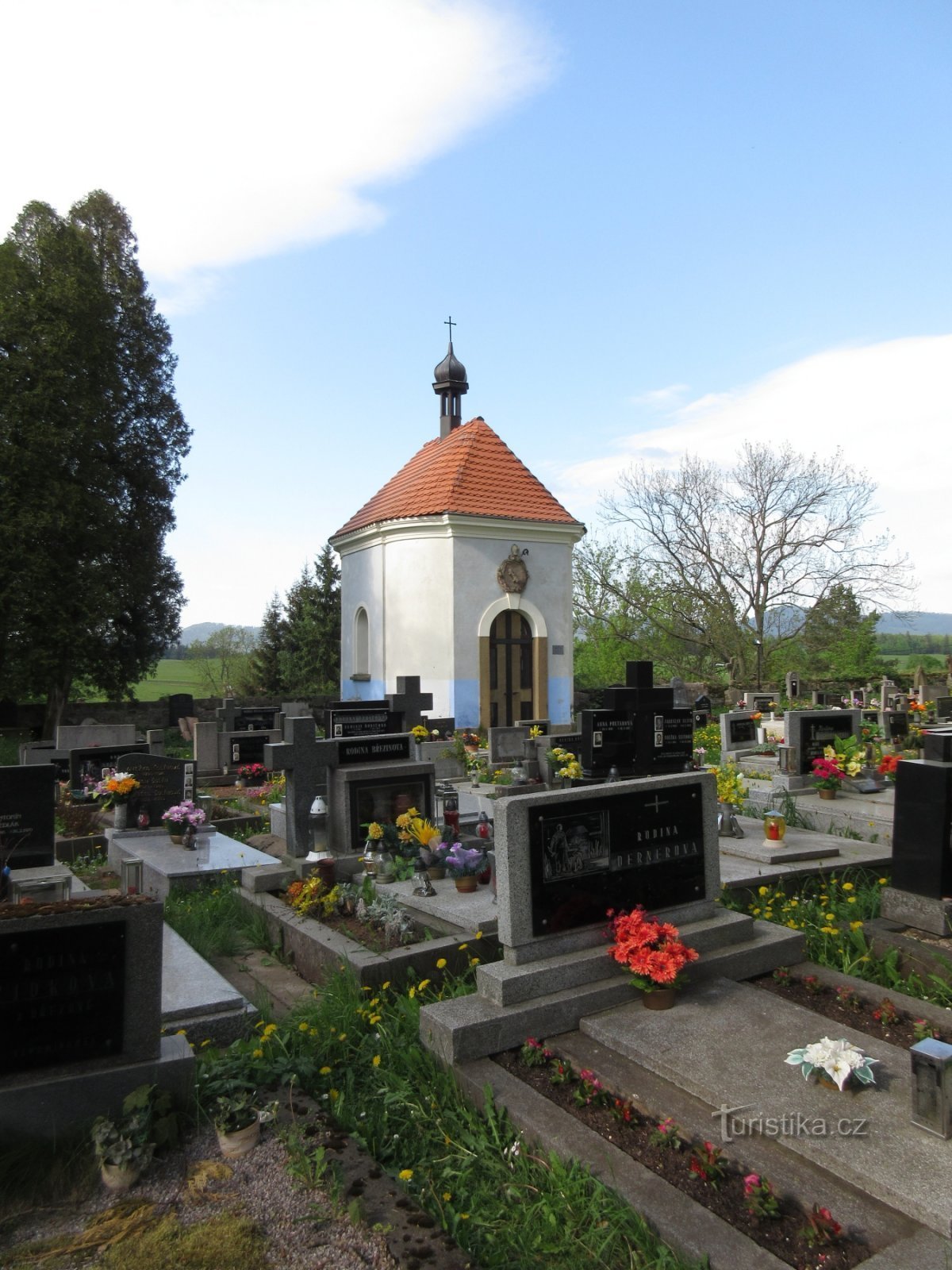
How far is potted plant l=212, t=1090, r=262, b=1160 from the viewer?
10.4 feet

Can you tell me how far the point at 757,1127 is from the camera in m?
3.19

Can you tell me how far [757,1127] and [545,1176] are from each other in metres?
0.83

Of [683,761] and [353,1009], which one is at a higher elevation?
[683,761]

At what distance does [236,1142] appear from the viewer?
3.18 m

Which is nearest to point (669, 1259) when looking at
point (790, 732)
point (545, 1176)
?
point (545, 1176)

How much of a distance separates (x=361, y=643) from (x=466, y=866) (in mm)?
14514

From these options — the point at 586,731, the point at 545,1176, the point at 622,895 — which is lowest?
the point at 545,1176

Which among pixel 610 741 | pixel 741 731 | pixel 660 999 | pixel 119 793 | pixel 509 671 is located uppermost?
pixel 509 671

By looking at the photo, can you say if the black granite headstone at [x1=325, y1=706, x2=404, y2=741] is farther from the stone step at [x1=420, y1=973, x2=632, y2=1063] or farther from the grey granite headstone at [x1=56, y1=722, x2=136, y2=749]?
the stone step at [x1=420, y1=973, x2=632, y2=1063]

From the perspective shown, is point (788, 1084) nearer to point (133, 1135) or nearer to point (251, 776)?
point (133, 1135)

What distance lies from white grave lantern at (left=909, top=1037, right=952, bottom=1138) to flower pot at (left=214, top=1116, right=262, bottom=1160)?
251 centimetres

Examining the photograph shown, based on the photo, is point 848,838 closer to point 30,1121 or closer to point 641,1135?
point 641,1135

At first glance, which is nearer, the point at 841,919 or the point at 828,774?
the point at 841,919

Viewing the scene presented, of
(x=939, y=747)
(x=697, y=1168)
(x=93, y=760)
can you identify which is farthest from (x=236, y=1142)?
(x=93, y=760)
